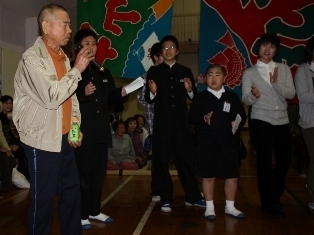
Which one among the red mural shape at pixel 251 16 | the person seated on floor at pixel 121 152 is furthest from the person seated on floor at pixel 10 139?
the red mural shape at pixel 251 16

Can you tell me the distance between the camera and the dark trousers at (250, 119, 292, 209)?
3.26 meters

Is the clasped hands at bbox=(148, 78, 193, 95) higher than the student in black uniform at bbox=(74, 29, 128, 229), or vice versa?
the clasped hands at bbox=(148, 78, 193, 95)

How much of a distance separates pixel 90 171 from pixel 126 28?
2.49 m

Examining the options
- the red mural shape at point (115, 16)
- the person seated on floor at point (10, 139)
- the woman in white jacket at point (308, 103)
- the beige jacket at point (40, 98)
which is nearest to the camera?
the beige jacket at point (40, 98)

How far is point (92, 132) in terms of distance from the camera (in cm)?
295

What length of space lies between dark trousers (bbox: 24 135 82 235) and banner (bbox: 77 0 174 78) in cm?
278

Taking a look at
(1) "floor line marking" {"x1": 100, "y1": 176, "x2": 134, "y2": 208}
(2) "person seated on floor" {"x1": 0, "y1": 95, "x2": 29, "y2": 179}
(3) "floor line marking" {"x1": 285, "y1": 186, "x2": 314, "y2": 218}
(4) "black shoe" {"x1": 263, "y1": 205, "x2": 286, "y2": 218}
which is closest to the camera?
(4) "black shoe" {"x1": 263, "y1": 205, "x2": 286, "y2": 218}

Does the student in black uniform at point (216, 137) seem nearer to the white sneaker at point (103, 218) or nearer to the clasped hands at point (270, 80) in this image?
the clasped hands at point (270, 80)

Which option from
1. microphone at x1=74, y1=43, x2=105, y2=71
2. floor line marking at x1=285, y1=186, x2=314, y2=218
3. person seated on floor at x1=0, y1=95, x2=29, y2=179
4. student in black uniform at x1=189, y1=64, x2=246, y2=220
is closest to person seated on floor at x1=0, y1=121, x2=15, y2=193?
person seated on floor at x1=0, y1=95, x2=29, y2=179

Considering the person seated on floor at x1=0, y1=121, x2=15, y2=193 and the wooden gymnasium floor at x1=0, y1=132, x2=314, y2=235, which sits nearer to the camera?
the wooden gymnasium floor at x1=0, y1=132, x2=314, y2=235

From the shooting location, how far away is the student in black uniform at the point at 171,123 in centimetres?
351

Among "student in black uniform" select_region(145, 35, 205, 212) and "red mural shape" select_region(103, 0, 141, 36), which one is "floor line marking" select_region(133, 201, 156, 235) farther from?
"red mural shape" select_region(103, 0, 141, 36)

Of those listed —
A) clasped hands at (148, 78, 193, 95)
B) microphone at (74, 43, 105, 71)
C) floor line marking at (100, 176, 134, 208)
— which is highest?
microphone at (74, 43, 105, 71)

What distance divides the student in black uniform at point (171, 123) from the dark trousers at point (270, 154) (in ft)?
1.84
